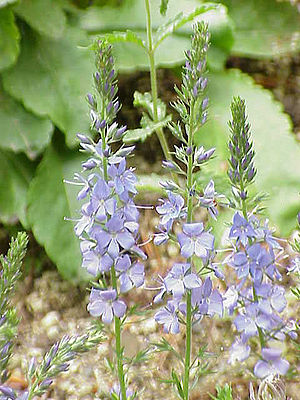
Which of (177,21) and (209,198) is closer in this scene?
(209,198)

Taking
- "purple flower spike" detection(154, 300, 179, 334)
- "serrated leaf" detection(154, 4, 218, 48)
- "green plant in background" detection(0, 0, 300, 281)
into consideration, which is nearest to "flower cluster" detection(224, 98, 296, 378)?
"purple flower spike" detection(154, 300, 179, 334)

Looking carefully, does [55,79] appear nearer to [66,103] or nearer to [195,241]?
[66,103]

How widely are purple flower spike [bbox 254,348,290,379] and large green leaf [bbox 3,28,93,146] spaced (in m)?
Result: 1.50

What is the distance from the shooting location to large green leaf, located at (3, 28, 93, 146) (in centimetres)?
257

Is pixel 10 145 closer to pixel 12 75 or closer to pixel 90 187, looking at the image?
pixel 12 75

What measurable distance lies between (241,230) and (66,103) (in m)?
1.58

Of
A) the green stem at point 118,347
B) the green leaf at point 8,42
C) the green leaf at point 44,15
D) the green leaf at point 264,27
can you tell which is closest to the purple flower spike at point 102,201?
the green stem at point 118,347

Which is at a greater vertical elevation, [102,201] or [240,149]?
[240,149]

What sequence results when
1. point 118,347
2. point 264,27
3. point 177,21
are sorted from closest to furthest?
point 118,347, point 177,21, point 264,27

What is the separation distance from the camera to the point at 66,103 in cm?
262

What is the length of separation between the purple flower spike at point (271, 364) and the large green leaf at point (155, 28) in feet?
5.59

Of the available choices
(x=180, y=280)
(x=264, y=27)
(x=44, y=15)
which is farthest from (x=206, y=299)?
(x=264, y=27)

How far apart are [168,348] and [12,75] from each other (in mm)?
1639

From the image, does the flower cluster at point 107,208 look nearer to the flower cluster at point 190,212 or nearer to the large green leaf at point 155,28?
the flower cluster at point 190,212
